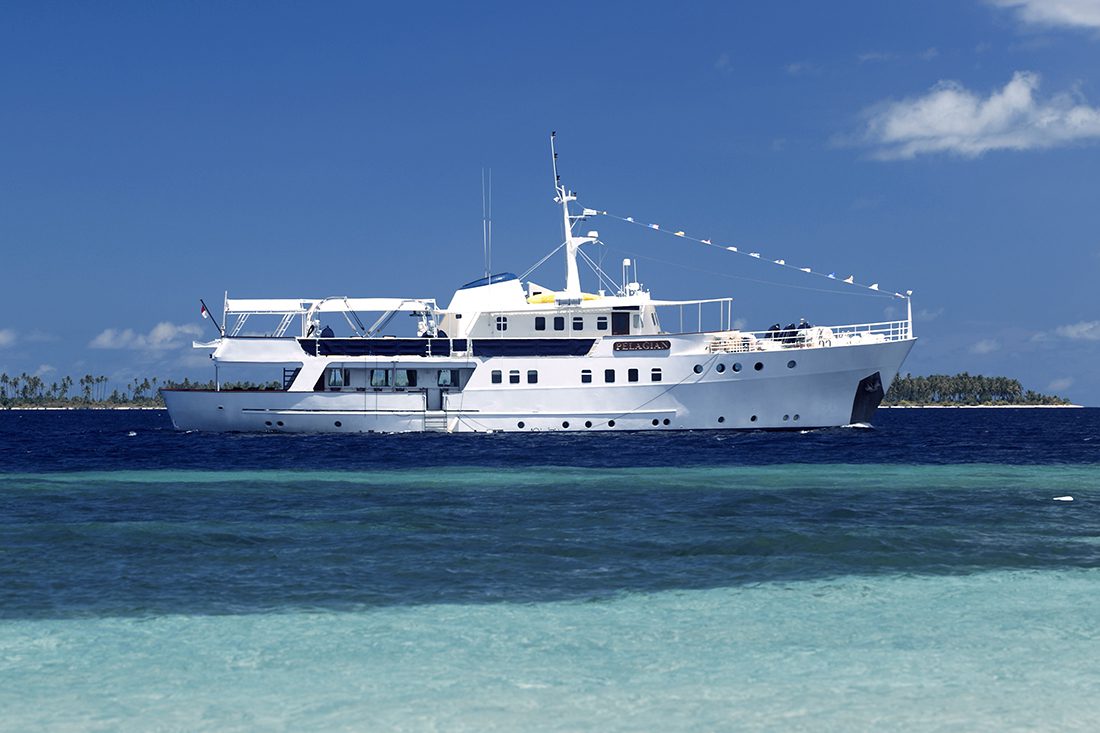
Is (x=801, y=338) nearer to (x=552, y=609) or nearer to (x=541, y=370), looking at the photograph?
(x=541, y=370)

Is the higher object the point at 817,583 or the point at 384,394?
the point at 384,394

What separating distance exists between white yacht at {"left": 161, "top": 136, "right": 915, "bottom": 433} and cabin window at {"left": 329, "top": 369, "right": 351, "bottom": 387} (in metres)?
0.06

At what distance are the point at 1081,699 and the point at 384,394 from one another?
35710 millimetres

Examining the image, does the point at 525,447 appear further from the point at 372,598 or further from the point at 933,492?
the point at 372,598

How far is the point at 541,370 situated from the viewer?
40781mm

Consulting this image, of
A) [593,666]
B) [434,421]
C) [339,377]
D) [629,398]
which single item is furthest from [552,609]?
[339,377]

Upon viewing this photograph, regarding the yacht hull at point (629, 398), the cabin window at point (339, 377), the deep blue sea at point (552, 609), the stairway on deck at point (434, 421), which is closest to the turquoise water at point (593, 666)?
the deep blue sea at point (552, 609)

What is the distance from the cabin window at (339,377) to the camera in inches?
1658

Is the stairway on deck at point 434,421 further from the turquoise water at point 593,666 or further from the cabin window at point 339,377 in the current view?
the turquoise water at point 593,666

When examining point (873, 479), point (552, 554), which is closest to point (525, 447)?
point (873, 479)

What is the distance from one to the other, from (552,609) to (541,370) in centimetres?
3047

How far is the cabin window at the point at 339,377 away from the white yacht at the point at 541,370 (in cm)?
6

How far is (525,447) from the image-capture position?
34.8 metres

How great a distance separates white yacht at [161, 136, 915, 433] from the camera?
40125mm
